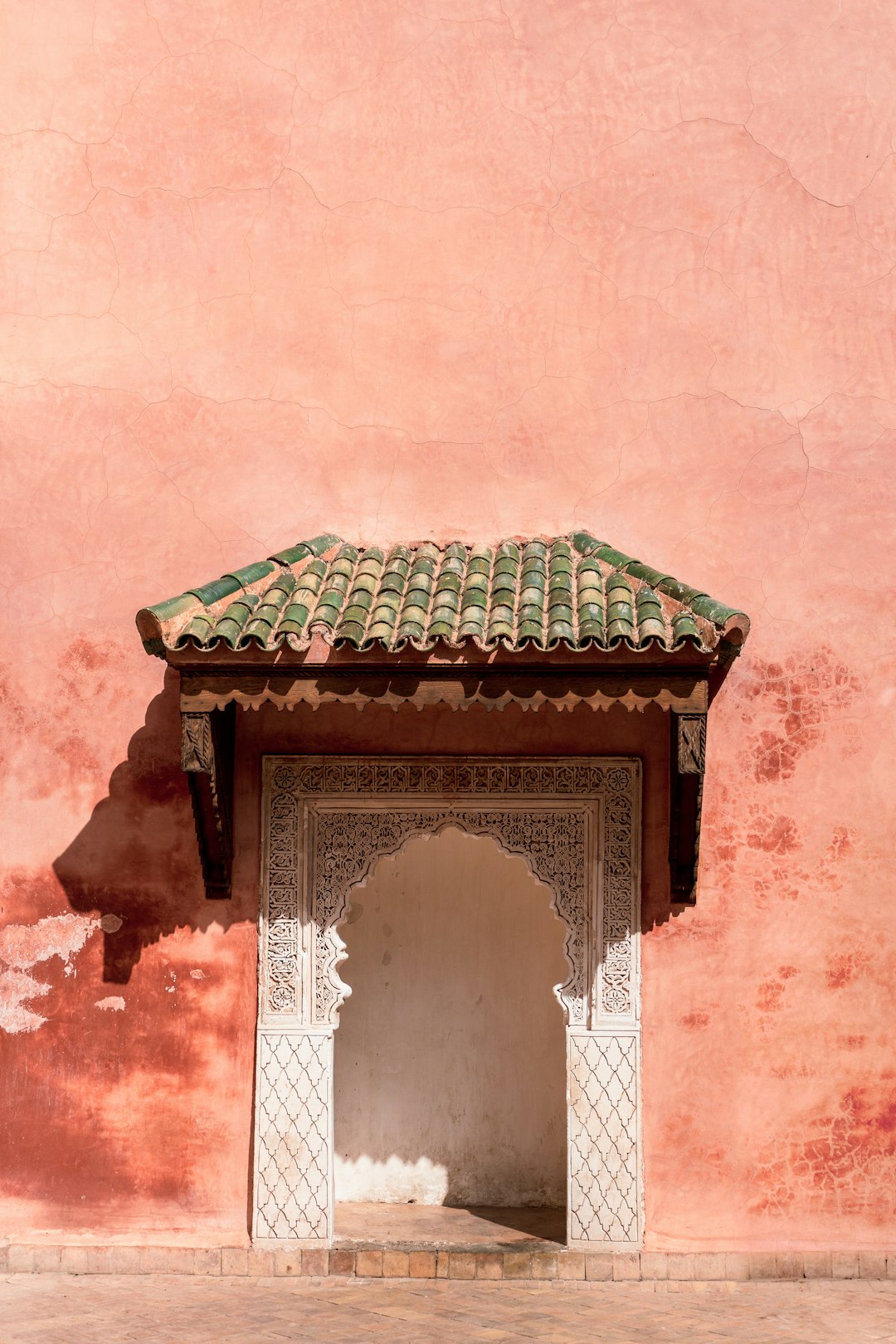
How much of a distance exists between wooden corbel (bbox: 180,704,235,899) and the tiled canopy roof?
1.18 feet

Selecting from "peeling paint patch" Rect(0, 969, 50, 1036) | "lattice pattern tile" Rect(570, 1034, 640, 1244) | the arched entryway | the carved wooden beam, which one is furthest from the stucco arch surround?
the arched entryway

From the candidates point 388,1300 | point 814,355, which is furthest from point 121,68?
point 388,1300

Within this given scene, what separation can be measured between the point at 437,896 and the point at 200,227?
3534 millimetres

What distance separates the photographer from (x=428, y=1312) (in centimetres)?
516

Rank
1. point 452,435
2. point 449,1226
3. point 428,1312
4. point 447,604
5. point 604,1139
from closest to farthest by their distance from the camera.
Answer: point 428,1312
point 447,604
point 604,1139
point 452,435
point 449,1226

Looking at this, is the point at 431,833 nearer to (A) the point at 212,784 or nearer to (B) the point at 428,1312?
(A) the point at 212,784

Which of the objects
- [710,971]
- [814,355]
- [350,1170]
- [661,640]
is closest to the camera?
[661,640]

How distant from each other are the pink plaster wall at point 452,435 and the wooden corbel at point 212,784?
153 mm

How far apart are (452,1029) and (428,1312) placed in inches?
93.5

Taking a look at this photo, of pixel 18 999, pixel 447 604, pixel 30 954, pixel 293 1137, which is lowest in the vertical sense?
pixel 293 1137

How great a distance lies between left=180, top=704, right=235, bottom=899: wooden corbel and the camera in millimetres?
5234

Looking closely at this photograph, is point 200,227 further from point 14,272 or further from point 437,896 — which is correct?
point 437,896

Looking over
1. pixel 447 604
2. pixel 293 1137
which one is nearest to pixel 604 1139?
pixel 293 1137

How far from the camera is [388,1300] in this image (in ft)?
17.4
